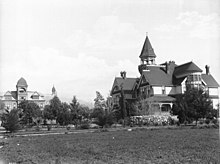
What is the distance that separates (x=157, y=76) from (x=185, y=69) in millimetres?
5064

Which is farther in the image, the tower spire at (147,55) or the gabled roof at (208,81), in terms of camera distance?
the tower spire at (147,55)

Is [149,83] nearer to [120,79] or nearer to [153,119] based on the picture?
[120,79]

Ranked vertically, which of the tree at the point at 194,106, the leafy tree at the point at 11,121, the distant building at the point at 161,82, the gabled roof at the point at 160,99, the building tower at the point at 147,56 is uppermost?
the building tower at the point at 147,56

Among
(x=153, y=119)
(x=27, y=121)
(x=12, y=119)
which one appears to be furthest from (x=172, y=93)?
(x=12, y=119)

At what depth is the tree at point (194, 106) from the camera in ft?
115

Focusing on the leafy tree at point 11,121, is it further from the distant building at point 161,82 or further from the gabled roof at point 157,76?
the gabled roof at point 157,76

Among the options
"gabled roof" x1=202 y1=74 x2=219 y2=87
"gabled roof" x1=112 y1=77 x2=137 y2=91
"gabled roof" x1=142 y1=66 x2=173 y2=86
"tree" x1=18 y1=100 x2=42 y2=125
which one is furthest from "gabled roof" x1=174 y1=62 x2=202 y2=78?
"tree" x1=18 y1=100 x2=42 y2=125

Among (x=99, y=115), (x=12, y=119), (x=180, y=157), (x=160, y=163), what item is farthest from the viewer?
(x=99, y=115)

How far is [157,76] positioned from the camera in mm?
57281

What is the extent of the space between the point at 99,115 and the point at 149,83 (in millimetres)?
23075

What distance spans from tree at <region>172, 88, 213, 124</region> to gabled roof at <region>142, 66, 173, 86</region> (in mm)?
18572

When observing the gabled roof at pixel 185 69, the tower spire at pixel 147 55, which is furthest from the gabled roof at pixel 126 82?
the gabled roof at pixel 185 69

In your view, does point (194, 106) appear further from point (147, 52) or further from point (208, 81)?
point (147, 52)

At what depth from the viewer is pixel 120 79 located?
64125mm
